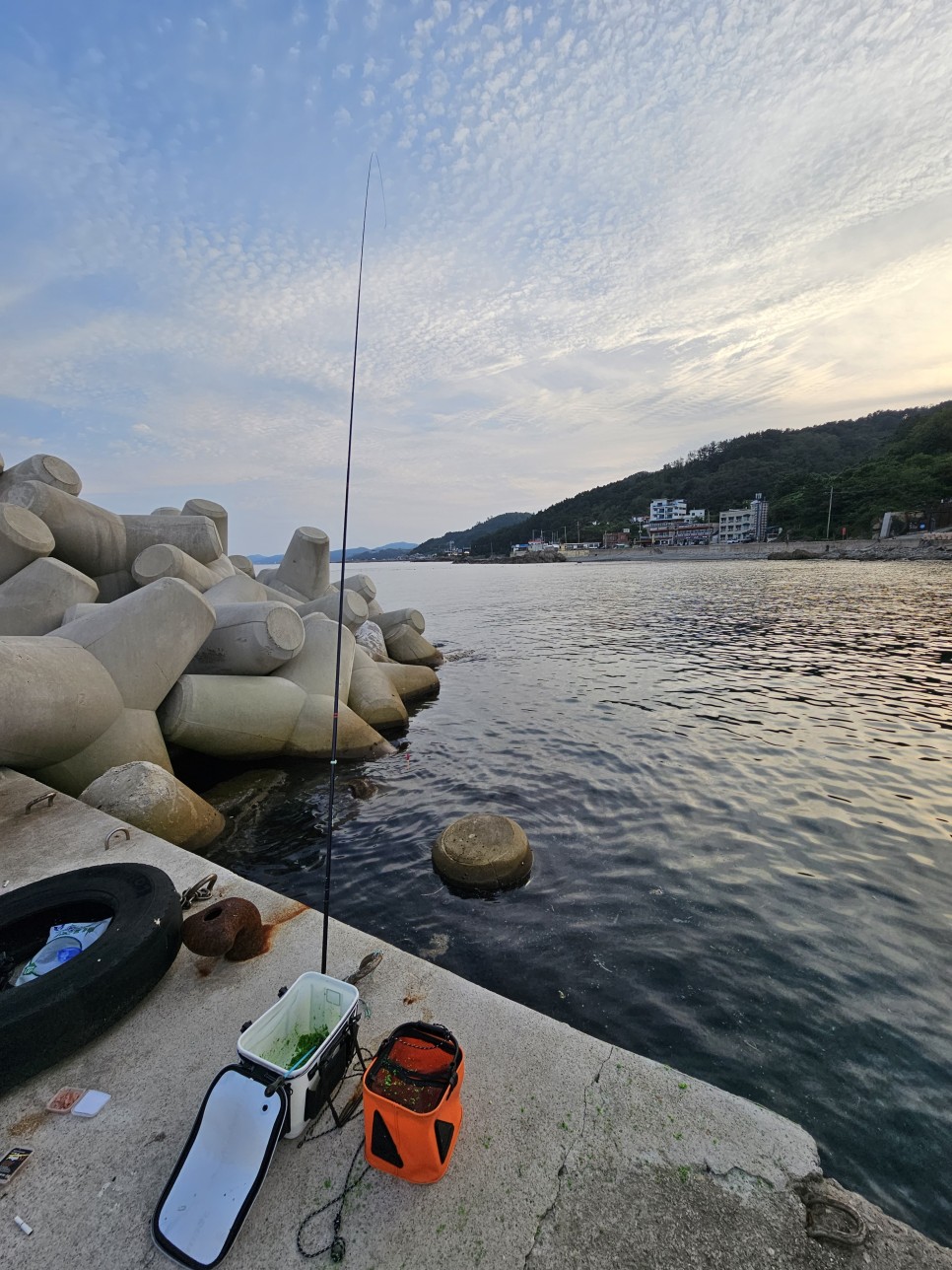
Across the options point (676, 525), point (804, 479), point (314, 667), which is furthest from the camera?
point (676, 525)

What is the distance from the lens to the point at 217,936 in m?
2.99

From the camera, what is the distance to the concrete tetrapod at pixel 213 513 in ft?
41.5

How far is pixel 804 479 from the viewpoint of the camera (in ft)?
313

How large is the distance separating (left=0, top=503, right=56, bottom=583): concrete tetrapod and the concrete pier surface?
27.1ft

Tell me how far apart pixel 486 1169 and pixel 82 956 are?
207 cm

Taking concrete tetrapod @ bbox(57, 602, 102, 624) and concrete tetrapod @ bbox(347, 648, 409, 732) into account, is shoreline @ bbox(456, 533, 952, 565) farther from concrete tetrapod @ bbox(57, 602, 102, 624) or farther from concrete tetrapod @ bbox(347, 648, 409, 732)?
concrete tetrapod @ bbox(57, 602, 102, 624)

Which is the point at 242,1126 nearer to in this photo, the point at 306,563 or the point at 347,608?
the point at 347,608

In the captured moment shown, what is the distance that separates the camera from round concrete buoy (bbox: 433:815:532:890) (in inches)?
218

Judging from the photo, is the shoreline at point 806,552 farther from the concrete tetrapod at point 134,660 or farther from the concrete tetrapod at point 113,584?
the concrete tetrapod at point 134,660

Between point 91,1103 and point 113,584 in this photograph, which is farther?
point 113,584

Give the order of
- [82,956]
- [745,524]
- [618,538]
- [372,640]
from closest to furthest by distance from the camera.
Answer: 1. [82,956]
2. [372,640]
3. [745,524]
4. [618,538]

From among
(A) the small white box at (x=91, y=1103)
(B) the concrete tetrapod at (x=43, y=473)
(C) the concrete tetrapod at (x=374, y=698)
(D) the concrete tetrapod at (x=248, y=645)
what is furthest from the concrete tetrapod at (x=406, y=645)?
(A) the small white box at (x=91, y=1103)

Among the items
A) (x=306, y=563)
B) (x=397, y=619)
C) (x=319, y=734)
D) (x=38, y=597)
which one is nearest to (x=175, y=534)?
(x=38, y=597)

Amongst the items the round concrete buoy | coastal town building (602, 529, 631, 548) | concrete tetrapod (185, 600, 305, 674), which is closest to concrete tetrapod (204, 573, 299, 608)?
concrete tetrapod (185, 600, 305, 674)
